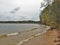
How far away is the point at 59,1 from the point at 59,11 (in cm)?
59

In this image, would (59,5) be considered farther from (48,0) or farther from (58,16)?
(48,0)

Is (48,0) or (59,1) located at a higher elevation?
(59,1)

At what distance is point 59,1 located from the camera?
36.6ft

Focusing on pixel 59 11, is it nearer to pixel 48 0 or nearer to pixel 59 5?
pixel 59 5

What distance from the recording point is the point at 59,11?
11.0 m

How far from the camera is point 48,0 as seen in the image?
47219 mm

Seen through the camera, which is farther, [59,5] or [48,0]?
[48,0]

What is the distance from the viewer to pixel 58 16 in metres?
11.5

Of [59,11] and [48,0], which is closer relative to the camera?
[59,11]

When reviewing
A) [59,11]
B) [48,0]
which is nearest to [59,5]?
[59,11]

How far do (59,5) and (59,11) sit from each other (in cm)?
35

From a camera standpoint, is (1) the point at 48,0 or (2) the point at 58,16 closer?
(2) the point at 58,16

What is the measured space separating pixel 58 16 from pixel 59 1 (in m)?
0.91

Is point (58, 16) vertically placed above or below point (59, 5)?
below
